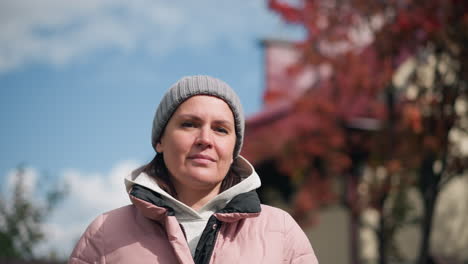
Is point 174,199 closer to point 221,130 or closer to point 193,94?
point 221,130

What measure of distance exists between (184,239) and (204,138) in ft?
1.48

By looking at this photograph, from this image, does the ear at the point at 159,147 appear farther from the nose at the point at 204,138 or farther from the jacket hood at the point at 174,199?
the nose at the point at 204,138

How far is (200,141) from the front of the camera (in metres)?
2.70

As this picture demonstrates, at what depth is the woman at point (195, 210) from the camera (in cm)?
260

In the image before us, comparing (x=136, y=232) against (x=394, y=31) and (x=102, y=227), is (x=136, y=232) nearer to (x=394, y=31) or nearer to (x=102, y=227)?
(x=102, y=227)

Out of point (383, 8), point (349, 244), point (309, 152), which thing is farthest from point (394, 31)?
point (349, 244)

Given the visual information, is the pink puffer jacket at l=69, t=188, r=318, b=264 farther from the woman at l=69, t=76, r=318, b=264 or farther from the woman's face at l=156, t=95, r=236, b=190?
the woman's face at l=156, t=95, r=236, b=190

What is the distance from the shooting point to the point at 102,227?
271cm

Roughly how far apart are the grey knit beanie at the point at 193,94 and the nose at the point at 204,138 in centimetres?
18

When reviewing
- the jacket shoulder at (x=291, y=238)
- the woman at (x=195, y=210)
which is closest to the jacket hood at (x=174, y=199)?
the woman at (x=195, y=210)

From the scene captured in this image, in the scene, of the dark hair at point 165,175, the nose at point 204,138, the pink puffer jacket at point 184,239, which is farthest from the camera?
the dark hair at point 165,175

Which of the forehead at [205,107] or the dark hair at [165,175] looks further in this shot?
the dark hair at [165,175]

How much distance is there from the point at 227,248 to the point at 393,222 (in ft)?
29.6

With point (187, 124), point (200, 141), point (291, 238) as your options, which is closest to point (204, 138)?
point (200, 141)
